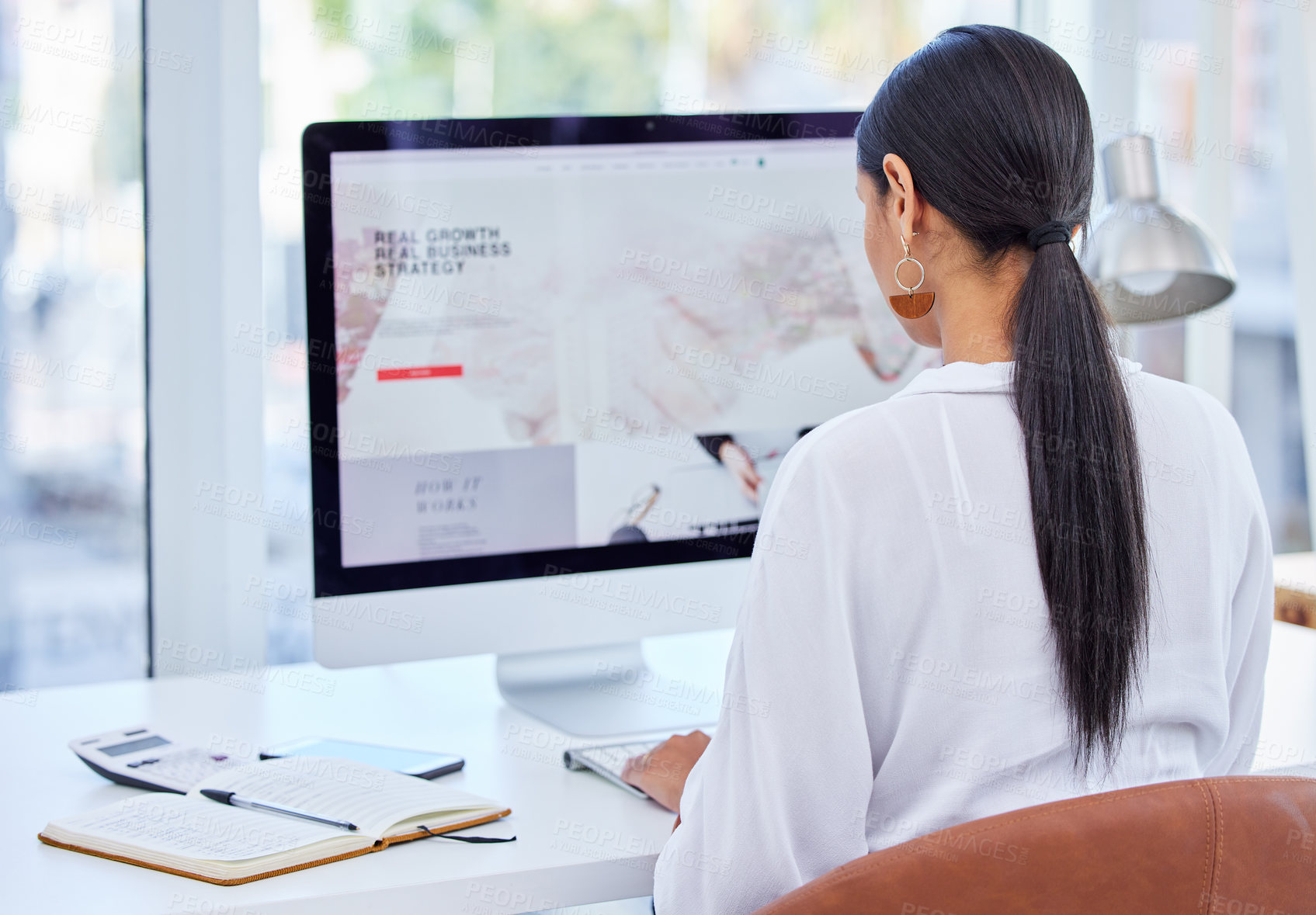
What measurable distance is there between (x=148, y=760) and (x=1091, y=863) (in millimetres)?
849

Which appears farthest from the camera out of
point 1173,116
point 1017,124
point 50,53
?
point 1173,116

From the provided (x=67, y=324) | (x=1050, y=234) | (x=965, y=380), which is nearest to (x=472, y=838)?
(x=965, y=380)

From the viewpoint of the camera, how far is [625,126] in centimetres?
129

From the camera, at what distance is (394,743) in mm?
1190

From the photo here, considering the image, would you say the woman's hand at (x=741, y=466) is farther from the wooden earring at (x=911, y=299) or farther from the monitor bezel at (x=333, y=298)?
the wooden earring at (x=911, y=299)

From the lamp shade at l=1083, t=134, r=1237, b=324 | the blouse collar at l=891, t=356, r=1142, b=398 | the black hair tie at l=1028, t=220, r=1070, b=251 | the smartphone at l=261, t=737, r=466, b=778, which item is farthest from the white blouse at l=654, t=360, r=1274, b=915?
the lamp shade at l=1083, t=134, r=1237, b=324

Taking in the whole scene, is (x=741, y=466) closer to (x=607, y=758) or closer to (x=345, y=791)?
(x=607, y=758)

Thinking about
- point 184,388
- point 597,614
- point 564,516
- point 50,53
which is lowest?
point 597,614

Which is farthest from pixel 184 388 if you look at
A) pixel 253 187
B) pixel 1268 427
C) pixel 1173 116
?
pixel 1268 427

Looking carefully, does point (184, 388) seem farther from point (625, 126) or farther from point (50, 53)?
point (625, 126)

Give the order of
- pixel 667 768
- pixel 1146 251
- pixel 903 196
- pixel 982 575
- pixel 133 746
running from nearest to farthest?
1. pixel 982 575
2. pixel 903 196
3. pixel 667 768
4. pixel 133 746
5. pixel 1146 251

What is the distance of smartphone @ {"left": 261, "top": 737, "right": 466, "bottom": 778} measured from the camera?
3.52ft

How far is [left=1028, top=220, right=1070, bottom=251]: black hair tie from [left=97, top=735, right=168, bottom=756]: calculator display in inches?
36.4

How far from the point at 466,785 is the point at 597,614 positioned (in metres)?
0.29
